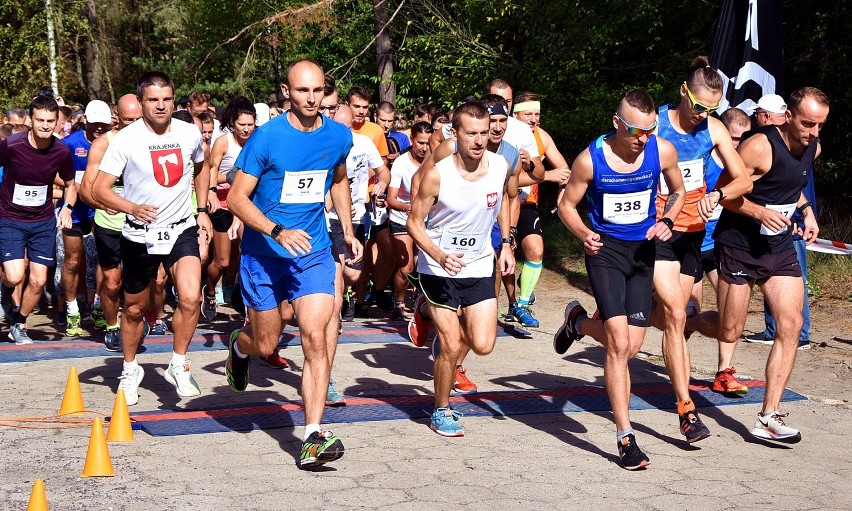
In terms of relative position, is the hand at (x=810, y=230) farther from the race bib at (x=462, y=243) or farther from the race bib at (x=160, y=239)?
the race bib at (x=160, y=239)

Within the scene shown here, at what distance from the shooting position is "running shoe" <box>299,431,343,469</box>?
18.7 ft

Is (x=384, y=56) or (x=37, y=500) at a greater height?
(x=384, y=56)

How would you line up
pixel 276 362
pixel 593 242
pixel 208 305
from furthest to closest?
pixel 208 305 → pixel 276 362 → pixel 593 242

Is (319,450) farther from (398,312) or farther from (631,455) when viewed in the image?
(398,312)

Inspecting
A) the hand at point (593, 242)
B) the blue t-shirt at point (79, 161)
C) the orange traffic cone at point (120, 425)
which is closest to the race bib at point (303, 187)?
the orange traffic cone at point (120, 425)

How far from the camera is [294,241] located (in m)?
5.87

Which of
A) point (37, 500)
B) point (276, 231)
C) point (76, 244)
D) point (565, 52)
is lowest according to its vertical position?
point (37, 500)

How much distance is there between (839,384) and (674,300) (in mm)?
2407

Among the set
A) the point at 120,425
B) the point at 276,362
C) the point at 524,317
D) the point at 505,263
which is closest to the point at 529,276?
the point at 524,317

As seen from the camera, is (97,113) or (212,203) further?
(97,113)

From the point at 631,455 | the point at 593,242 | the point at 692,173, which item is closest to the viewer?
the point at 631,455

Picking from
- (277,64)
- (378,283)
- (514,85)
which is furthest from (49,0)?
(378,283)

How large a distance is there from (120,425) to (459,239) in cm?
228

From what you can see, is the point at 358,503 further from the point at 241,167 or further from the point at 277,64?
the point at 277,64
